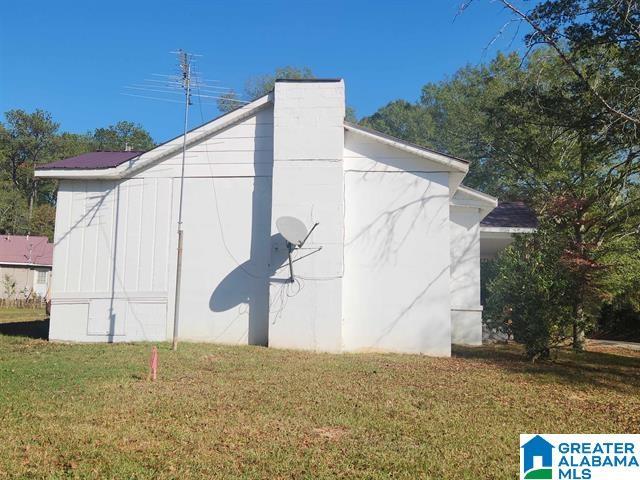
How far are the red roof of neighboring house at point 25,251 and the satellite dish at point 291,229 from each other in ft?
97.1

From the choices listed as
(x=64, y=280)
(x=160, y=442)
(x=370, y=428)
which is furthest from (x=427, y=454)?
(x=64, y=280)

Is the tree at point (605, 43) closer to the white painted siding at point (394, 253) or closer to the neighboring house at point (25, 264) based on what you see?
the white painted siding at point (394, 253)

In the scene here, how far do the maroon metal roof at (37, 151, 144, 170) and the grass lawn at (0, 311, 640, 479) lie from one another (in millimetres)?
4749

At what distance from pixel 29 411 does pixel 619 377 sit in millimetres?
10256

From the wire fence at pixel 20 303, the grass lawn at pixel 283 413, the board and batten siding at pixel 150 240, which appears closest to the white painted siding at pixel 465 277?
the grass lawn at pixel 283 413

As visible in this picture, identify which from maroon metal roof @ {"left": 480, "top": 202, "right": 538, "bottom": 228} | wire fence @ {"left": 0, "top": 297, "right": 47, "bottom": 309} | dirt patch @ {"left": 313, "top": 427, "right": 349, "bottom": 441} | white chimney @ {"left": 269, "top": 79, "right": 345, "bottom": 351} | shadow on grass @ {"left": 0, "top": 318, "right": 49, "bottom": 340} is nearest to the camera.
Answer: dirt patch @ {"left": 313, "top": 427, "right": 349, "bottom": 441}

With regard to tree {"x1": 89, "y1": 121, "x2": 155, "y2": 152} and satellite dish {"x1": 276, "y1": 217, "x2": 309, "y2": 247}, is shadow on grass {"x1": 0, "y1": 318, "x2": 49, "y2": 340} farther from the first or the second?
tree {"x1": 89, "y1": 121, "x2": 155, "y2": 152}

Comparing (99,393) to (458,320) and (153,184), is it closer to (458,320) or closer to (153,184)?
(153,184)

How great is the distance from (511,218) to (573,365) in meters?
7.53

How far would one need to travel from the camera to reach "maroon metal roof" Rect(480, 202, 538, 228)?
17.7 meters

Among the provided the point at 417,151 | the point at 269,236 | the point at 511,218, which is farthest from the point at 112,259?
the point at 511,218

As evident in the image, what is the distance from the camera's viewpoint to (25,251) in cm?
3572

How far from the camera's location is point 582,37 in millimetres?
9750

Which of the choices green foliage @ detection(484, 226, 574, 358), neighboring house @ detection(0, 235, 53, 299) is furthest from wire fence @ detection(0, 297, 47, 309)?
green foliage @ detection(484, 226, 574, 358)
